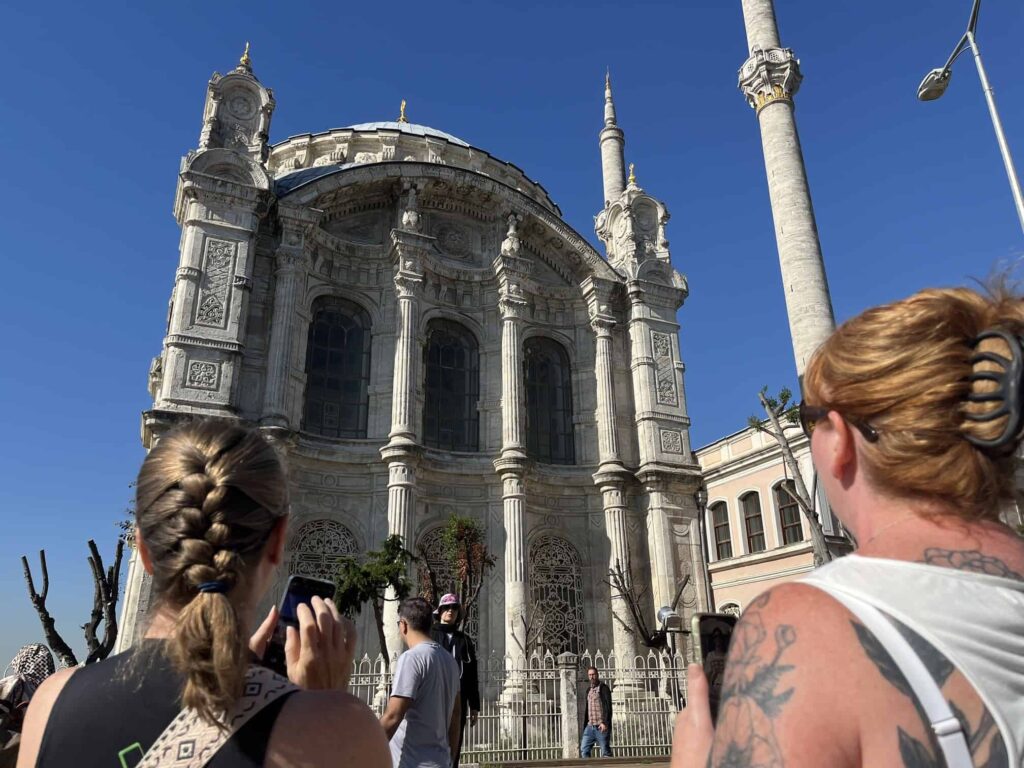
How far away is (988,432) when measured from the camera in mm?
1288

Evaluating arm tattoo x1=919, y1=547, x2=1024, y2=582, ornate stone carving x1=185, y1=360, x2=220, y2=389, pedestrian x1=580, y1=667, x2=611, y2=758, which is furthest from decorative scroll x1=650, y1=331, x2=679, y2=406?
arm tattoo x1=919, y1=547, x2=1024, y2=582

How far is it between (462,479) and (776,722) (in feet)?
61.6

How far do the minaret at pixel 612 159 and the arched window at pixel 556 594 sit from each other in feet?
44.8

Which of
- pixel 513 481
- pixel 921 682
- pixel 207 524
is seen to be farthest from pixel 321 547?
pixel 921 682


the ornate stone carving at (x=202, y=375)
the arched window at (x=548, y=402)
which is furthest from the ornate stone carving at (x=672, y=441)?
the ornate stone carving at (x=202, y=375)

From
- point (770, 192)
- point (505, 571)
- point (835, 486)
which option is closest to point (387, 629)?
point (505, 571)

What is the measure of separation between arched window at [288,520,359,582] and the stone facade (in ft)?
0.16

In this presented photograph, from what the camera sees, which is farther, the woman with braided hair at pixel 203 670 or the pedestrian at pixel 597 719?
the pedestrian at pixel 597 719

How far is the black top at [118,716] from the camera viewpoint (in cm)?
148

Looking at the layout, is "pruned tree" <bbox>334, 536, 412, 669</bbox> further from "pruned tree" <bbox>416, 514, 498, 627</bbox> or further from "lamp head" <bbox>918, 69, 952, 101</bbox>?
"lamp head" <bbox>918, 69, 952, 101</bbox>

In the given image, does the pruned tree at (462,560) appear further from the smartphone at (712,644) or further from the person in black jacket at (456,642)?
the smartphone at (712,644)

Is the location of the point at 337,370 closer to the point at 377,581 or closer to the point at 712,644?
the point at 377,581

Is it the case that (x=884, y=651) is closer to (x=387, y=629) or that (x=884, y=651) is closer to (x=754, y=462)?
(x=387, y=629)

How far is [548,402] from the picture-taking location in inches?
878
